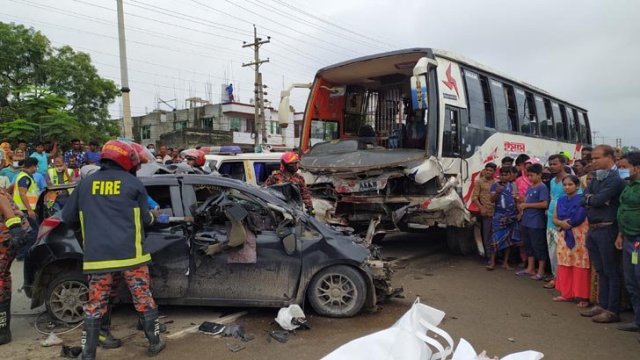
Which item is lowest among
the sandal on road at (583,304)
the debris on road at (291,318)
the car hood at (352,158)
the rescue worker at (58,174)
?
the sandal on road at (583,304)

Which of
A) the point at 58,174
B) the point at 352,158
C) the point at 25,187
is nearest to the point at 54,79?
the point at 58,174

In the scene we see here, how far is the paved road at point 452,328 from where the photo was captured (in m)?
3.98

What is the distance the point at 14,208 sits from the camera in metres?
4.00

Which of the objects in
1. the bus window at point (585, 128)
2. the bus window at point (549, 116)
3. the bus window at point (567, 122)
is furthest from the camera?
the bus window at point (585, 128)

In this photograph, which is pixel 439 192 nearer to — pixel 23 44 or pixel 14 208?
pixel 14 208

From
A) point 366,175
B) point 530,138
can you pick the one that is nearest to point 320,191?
point 366,175

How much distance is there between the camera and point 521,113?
9.51 m

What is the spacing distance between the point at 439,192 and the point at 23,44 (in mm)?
23486

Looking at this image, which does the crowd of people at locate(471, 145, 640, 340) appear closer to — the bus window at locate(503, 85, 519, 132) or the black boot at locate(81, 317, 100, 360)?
the bus window at locate(503, 85, 519, 132)

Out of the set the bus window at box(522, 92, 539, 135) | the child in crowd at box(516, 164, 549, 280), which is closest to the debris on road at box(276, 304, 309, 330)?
the child in crowd at box(516, 164, 549, 280)

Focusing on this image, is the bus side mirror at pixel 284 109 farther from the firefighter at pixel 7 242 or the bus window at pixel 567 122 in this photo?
the bus window at pixel 567 122

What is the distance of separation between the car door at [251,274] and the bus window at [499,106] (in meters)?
5.58

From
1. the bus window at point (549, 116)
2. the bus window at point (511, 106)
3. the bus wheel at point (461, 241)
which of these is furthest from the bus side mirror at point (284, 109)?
the bus window at point (549, 116)

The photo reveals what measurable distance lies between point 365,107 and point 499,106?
2482 millimetres
